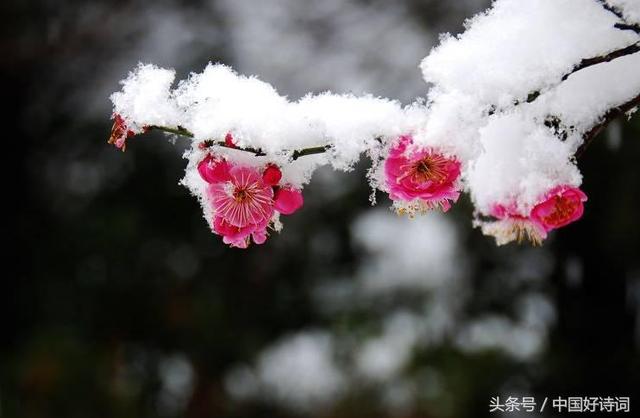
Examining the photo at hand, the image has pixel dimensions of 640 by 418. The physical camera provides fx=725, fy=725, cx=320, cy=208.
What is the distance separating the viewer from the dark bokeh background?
3609 mm

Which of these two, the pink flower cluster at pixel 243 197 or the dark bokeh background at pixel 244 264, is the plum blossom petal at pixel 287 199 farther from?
the dark bokeh background at pixel 244 264

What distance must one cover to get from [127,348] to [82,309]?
0.34 metres

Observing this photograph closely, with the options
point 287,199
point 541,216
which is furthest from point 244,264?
point 541,216

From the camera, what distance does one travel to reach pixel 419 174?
67cm

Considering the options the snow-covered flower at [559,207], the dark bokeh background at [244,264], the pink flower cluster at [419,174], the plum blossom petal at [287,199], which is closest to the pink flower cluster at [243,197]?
the plum blossom petal at [287,199]

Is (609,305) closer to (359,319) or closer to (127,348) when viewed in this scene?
(359,319)

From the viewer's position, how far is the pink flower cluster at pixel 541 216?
66 cm

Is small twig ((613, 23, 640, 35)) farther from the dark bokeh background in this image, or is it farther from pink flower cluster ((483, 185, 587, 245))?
the dark bokeh background

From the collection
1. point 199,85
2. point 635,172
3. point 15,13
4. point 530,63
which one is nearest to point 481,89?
point 530,63

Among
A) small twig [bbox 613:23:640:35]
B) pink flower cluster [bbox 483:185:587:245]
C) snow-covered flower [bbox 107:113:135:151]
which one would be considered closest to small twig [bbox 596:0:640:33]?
small twig [bbox 613:23:640:35]

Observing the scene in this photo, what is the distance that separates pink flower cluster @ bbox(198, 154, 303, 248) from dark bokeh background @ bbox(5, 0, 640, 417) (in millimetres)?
2898

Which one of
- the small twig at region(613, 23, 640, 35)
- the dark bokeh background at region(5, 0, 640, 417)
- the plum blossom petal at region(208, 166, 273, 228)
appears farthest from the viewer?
the dark bokeh background at region(5, 0, 640, 417)

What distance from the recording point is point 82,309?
13.4 feet

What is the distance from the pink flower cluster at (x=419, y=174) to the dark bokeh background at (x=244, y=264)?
9.62ft
